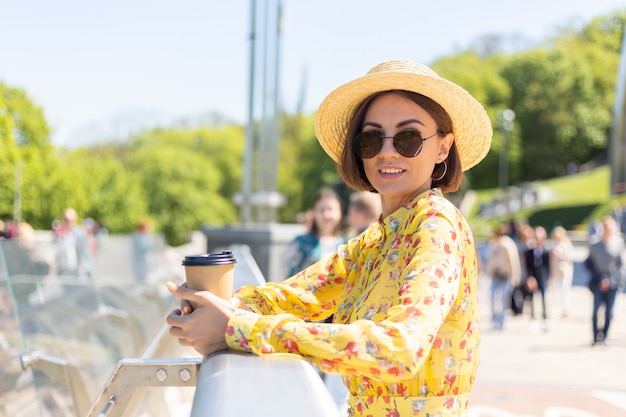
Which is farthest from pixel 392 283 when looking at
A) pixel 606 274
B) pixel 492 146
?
pixel 492 146

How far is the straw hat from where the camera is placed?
1.85 m

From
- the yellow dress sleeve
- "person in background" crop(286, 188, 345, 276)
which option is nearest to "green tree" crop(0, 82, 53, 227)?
"person in background" crop(286, 188, 345, 276)

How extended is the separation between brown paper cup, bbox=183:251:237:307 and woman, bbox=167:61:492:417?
0.04 metres

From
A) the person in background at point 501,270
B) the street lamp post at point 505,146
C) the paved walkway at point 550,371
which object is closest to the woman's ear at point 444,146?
the paved walkway at point 550,371

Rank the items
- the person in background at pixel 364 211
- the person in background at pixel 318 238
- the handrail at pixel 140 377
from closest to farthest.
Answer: the handrail at pixel 140 377 < the person in background at pixel 318 238 < the person in background at pixel 364 211

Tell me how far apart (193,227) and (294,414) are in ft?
224

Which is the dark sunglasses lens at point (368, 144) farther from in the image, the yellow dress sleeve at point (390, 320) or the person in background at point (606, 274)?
the person in background at point (606, 274)

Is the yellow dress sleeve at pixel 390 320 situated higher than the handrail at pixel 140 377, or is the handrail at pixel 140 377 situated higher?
the yellow dress sleeve at pixel 390 320

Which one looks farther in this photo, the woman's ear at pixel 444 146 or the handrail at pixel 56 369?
the handrail at pixel 56 369

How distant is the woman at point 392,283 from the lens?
1.43m

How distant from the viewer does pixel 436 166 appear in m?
2.06

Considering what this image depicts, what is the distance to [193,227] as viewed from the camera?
6844 cm

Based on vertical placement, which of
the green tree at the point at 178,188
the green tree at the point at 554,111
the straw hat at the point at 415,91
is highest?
the green tree at the point at 554,111

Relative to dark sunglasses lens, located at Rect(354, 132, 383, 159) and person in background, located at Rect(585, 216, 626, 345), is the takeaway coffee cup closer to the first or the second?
dark sunglasses lens, located at Rect(354, 132, 383, 159)
